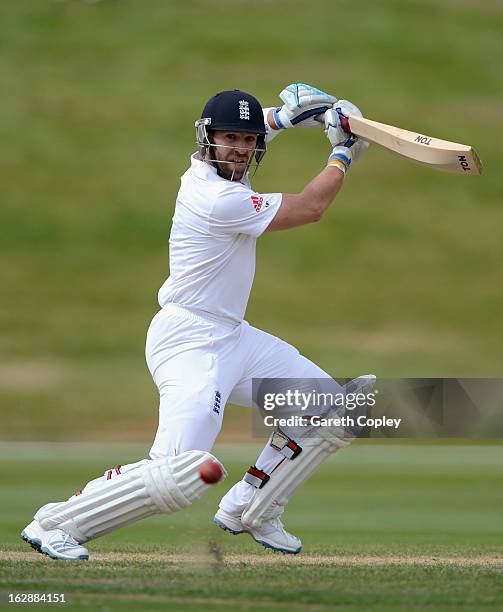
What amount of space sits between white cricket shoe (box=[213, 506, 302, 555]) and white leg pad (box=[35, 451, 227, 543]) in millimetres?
614

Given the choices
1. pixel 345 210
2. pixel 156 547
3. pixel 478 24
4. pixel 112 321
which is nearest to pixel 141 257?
pixel 112 321

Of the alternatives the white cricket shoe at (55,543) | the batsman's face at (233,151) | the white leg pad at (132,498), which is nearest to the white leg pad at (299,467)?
the white leg pad at (132,498)

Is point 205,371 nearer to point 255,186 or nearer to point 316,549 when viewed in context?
point 316,549

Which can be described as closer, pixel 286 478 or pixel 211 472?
pixel 211 472

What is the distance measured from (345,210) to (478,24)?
5.74 metres

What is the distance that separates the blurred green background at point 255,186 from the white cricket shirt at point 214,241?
22.8 ft

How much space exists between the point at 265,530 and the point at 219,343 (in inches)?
27.8

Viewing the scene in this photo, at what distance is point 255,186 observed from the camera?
1803 cm

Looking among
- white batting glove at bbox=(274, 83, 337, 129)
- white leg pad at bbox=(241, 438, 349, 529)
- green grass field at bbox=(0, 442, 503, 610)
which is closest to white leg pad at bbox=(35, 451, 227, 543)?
green grass field at bbox=(0, 442, 503, 610)

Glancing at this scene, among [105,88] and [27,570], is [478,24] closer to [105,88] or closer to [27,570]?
[105,88]

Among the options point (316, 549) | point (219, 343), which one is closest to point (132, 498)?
point (219, 343)

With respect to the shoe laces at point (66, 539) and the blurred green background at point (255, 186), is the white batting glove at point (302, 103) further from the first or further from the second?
the blurred green background at point (255, 186)

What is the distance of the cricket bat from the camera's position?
4.14m

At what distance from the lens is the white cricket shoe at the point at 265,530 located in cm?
428
